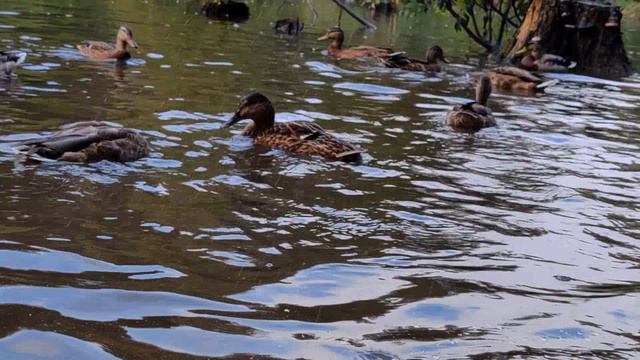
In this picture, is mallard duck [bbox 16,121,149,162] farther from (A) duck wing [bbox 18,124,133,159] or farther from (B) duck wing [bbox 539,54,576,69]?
(B) duck wing [bbox 539,54,576,69]

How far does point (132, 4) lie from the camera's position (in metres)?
30.6

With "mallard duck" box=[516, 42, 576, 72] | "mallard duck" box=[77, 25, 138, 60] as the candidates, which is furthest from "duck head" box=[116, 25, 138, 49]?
"mallard duck" box=[516, 42, 576, 72]

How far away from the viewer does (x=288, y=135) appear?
972cm

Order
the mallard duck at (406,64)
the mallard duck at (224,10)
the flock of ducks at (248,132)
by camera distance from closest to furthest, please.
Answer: the flock of ducks at (248,132) < the mallard duck at (406,64) < the mallard duck at (224,10)

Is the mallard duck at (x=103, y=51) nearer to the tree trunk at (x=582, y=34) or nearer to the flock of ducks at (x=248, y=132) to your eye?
the flock of ducks at (x=248, y=132)

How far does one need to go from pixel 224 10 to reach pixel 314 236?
24.5 meters

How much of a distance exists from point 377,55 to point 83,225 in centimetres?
1360

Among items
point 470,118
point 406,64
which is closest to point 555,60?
point 406,64

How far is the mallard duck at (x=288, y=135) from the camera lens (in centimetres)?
909

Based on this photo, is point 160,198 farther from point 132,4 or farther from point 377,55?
point 132,4

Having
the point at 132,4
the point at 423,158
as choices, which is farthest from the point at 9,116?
the point at 132,4

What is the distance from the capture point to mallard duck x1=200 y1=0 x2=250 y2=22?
2952 centimetres

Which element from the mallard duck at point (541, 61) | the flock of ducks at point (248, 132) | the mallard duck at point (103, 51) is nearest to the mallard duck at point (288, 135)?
the flock of ducks at point (248, 132)

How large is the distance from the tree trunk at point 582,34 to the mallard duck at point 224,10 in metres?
11.4
